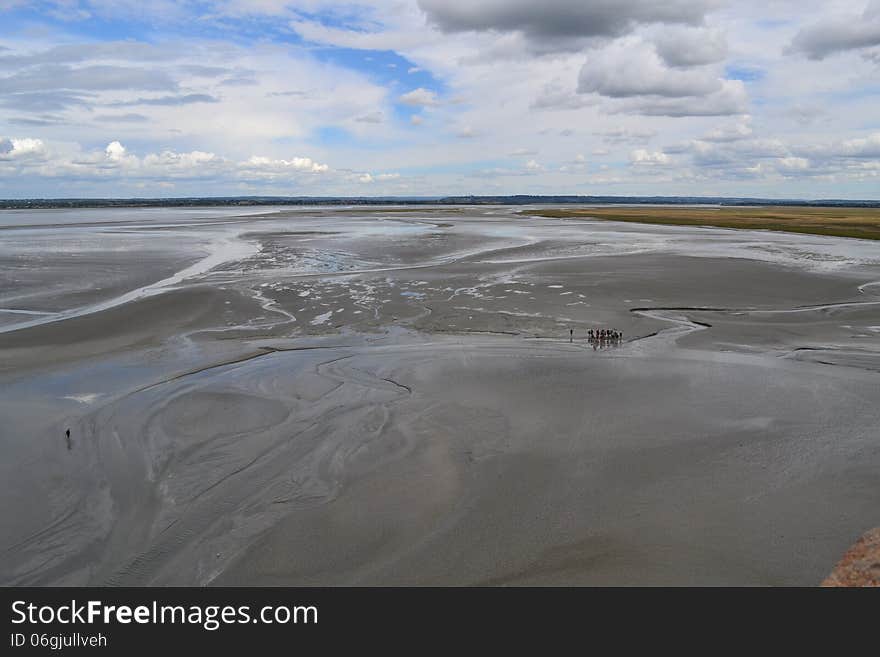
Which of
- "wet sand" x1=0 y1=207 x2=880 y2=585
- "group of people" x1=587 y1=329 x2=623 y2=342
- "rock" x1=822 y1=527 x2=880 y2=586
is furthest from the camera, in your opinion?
"group of people" x1=587 y1=329 x2=623 y2=342

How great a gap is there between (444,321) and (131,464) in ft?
48.3

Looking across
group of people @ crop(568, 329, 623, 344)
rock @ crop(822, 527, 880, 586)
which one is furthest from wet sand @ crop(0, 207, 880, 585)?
rock @ crop(822, 527, 880, 586)

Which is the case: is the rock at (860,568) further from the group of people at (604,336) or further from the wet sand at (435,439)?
the group of people at (604,336)

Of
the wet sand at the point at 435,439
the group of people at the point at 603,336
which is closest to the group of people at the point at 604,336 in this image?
the group of people at the point at 603,336

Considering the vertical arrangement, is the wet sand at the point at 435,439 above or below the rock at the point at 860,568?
below

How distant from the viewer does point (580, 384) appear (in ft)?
56.8

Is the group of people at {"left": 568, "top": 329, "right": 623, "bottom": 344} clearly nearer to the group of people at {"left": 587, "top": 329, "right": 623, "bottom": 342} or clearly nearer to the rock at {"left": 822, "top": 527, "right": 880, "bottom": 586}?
the group of people at {"left": 587, "top": 329, "right": 623, "bottom": 342}

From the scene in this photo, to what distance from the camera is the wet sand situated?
9.36m

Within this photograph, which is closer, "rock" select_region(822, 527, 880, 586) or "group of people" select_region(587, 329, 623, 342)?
"rock" select_region(822, 527, 880, 586)

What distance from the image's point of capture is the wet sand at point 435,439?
368 inches

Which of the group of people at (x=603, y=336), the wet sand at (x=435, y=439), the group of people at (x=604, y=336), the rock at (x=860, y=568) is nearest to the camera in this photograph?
the rock at (x=860, y=568)

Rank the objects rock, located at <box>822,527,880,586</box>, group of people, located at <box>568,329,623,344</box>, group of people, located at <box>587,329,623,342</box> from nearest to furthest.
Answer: rock, located at <box>822,527,880,586</box> < group of people, located at <box>568,329,623,344</box> < group of people, located at <box>587,329,623,342</box>
